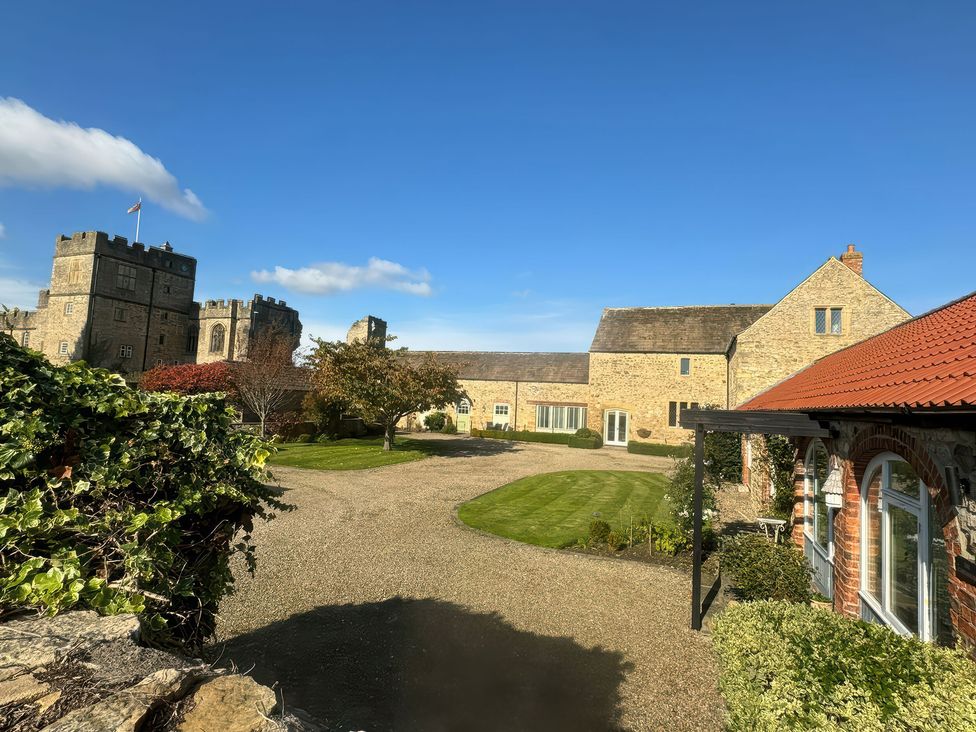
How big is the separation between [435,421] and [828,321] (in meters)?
25.9

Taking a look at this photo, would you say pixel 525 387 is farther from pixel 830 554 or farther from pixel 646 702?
pixel 646 702

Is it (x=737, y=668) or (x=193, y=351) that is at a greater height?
(x=193, y=351)

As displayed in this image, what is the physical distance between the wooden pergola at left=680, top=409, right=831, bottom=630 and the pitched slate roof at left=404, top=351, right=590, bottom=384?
2829cm

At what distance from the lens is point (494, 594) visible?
329 inches

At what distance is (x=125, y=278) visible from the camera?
42.1m

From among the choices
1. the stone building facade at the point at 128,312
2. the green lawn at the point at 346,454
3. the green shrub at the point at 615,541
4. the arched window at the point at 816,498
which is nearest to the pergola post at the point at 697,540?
the arched window at the point at 816,498

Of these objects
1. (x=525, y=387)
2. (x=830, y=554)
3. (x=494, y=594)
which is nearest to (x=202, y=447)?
(x=494, y=594)

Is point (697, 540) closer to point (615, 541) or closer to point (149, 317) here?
point (615, 541)

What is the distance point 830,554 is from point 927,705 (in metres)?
6.07

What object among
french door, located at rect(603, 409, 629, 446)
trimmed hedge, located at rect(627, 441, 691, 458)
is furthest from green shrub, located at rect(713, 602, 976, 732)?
french door, located at rect(603, 409, 629, 446)

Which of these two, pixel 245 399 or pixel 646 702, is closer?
pixel 646 702

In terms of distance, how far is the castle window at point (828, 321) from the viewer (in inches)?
818

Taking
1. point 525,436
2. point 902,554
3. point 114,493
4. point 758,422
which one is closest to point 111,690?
point 114,493

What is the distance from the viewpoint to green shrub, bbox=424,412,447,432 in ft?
125
